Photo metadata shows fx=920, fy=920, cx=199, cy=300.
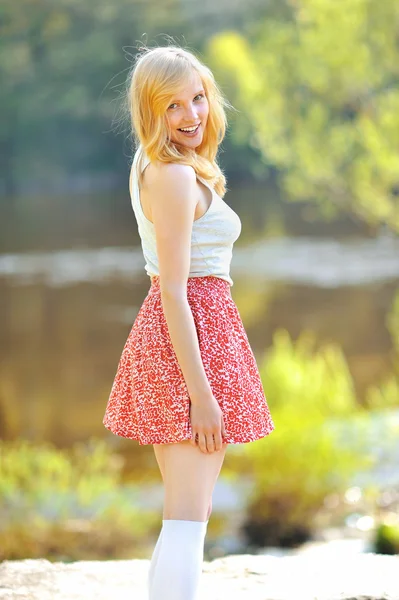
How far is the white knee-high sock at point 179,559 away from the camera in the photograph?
48.1 inches

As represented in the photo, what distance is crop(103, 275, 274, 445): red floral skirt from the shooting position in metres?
1.22

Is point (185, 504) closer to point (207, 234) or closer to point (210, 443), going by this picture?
point (210, 443)

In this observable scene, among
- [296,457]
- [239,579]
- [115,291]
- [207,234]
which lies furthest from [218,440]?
[115,291]

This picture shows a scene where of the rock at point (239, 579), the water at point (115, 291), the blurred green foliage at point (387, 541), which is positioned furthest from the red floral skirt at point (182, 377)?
the water at point (115, 291)

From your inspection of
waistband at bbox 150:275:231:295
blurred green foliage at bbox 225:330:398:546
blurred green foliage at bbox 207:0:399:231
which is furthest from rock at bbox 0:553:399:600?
blurred green foliage at bbox 207:0:399:231

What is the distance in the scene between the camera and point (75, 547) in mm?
3574

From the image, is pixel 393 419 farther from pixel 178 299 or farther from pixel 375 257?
pixel 178 299

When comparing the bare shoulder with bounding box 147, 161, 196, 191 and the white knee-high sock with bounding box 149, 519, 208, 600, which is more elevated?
the bare shoulder with bounding box 147, 161, 196, 191

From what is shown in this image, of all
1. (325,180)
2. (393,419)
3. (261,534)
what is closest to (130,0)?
(325,180)

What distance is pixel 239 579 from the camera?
175 cm

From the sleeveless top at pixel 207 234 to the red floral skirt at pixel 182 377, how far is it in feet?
0.06

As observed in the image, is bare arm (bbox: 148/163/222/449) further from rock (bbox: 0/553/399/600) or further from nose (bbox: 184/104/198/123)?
rock (bbox: 0/553/399/600)

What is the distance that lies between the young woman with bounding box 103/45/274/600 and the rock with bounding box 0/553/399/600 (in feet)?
1.54

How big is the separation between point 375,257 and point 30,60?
2.98m
